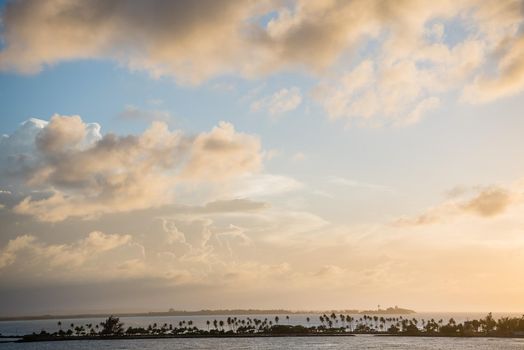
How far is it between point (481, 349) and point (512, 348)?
1165 cm

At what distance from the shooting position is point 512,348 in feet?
649

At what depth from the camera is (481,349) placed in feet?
650
